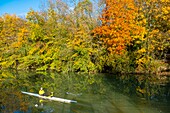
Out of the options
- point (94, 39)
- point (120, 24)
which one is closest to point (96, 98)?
point (120, 24)

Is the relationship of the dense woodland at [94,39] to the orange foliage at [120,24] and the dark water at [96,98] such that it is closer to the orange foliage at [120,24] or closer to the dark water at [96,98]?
the orange foliage at [120,24]

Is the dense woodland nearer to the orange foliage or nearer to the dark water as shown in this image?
the orange foliage

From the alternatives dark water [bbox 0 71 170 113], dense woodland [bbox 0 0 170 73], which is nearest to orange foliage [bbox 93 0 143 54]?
dense woodland [bbox 0 0 170 73]

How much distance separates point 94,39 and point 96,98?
1984 cm

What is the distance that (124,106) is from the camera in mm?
21359

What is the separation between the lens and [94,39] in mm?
43438

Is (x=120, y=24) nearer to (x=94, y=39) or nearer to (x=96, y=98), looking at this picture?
(x=94, y=39)

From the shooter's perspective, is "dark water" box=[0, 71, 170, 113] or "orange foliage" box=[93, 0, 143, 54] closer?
"dark water" box=[0, 71, 170, 113]

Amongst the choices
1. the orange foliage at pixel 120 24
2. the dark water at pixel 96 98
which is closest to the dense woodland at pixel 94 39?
the orange foliage at pixel 120 24

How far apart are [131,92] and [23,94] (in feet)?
37.5

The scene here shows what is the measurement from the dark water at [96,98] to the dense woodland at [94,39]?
6.74 meters

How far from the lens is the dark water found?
2105cm

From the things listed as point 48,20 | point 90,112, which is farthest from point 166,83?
point 48,20

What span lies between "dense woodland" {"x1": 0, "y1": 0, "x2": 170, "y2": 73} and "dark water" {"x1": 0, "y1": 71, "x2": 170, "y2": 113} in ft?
22.1
